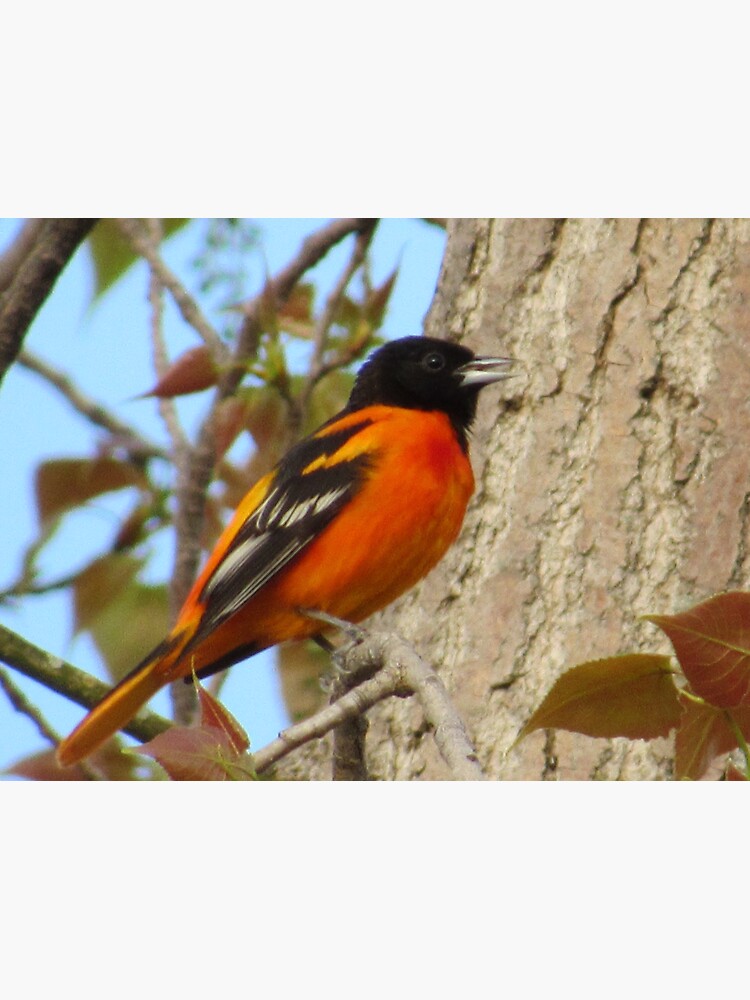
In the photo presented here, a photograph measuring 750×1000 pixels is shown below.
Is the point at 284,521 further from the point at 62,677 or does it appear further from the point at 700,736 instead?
the point at 700,736

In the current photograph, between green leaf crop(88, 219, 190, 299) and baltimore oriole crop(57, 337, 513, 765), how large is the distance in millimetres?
570

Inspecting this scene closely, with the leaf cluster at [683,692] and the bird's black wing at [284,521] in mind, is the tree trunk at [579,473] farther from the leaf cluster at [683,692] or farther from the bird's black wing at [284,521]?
the leaf cluster at [683,692]

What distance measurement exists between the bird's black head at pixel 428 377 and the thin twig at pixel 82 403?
1.89 ft

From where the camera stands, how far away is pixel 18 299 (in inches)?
107

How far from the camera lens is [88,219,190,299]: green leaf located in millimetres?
2900

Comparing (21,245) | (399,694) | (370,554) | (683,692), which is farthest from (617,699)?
Answer: (21,245)

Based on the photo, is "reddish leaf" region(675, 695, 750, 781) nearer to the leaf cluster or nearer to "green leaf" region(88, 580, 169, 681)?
the leaf cluster

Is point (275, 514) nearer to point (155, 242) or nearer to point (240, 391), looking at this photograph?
point (240, 391)

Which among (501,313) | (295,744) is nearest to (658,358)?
(501,313)

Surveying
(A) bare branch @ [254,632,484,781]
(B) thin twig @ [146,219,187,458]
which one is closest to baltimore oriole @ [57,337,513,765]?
(B) thin twig @ [146,219,187,458]

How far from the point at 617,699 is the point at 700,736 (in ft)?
0.41

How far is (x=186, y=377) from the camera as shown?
2.83m

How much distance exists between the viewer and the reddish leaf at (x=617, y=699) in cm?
178

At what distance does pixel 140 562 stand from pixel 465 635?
0.77 meters
